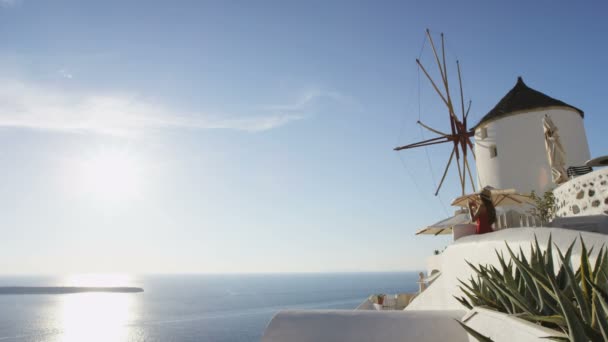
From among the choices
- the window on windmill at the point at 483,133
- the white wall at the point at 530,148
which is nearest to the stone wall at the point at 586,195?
the white wall at the point at 530,148

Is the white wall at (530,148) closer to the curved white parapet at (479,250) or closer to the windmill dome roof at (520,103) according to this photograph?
the windmill dome roof at (520,103)

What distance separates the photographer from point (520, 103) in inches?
711

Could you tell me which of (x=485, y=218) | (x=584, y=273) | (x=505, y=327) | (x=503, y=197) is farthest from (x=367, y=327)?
(x=503, y=197)

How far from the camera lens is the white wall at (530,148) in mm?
16625

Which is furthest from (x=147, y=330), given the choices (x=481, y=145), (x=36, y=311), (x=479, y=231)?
(x=479, y=231)

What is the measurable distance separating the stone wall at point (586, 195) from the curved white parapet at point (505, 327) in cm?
557

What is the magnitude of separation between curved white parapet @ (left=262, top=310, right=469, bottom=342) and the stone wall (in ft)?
17.3

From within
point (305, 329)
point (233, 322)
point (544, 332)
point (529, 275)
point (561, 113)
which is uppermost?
point (561, 113)

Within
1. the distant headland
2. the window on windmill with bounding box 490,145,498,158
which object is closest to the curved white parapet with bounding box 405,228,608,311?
the window on windmill with bounding box 490,145,498,158

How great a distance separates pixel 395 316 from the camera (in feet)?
15.1

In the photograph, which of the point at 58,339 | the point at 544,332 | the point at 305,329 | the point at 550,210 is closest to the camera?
the point at 544,332

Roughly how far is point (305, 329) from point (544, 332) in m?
2.65

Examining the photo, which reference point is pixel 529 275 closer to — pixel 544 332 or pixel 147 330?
pixel 544 332

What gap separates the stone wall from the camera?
768 centimetres
